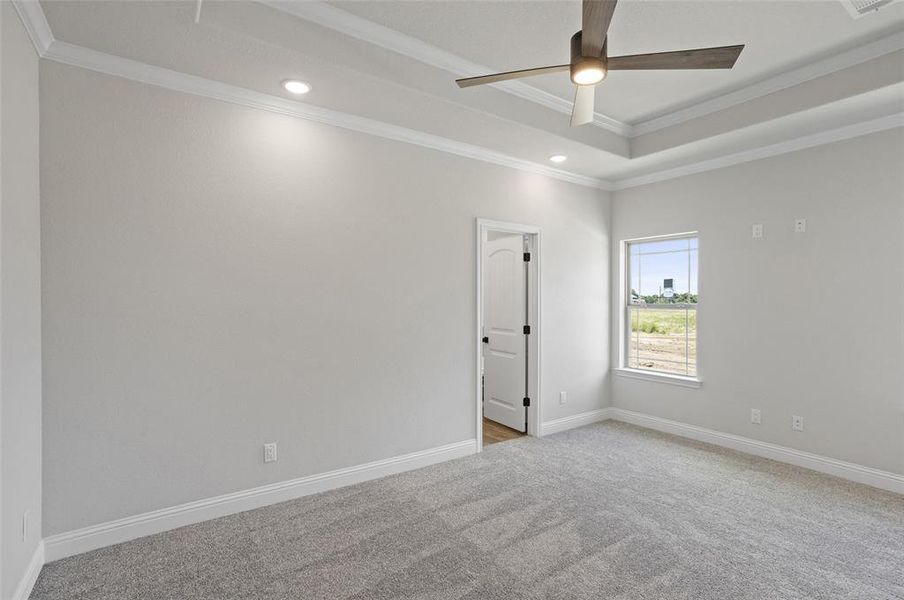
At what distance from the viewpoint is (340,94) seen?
287 cm

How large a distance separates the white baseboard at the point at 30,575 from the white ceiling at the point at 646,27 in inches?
125

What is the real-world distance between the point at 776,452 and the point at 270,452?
4.13m

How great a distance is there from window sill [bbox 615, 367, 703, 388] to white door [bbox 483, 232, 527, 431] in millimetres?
1285

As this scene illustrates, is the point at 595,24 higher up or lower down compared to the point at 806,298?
higher up

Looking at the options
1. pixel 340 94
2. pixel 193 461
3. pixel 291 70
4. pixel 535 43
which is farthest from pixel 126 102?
pixel 535 43

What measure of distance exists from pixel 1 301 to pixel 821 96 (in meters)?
4.75

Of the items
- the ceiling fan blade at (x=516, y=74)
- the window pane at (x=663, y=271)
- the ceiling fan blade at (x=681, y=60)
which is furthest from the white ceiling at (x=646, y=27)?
the window pane at (x=663, y=271)

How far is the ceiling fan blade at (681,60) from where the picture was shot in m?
1.79

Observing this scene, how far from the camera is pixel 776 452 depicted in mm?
3844

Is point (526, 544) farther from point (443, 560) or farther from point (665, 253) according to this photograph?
point (665, 253)

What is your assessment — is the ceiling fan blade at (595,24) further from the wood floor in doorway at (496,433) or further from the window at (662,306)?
the wood floor in doorway at (496,433)

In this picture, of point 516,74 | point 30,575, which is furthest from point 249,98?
point 30,575

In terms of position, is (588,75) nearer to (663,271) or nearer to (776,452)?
(663,271)

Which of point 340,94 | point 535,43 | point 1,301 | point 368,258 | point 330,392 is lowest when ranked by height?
point 330,392
